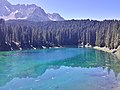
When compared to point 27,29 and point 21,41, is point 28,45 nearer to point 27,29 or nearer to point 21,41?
point 21,41

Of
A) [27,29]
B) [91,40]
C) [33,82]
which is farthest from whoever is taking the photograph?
[91,40]

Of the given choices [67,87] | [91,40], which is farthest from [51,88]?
[91,40]

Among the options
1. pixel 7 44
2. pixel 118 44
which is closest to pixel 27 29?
pixel 7 44

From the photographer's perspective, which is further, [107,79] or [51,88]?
[107,79]

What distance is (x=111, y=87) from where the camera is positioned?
51.6m

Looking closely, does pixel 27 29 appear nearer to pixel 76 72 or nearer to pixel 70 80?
pixel 76 72

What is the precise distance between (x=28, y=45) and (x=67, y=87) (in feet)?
369

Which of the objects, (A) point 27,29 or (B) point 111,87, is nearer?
(B) point 111,87

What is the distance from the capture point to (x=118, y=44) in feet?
428

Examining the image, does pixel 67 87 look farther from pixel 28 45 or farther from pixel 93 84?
pixel 28 45

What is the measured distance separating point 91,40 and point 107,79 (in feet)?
436

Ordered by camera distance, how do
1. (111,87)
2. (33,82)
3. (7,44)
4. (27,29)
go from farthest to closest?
(27,29), (7,44), (33,82), (111,87)

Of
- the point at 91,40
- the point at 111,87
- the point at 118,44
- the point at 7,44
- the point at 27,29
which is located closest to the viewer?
the point at 111,87

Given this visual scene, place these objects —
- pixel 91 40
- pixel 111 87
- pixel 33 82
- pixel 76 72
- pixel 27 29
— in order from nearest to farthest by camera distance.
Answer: pixel 111 87, pixel 33 82, pixel 76 72, pixel 27 29, pixel 91 40
